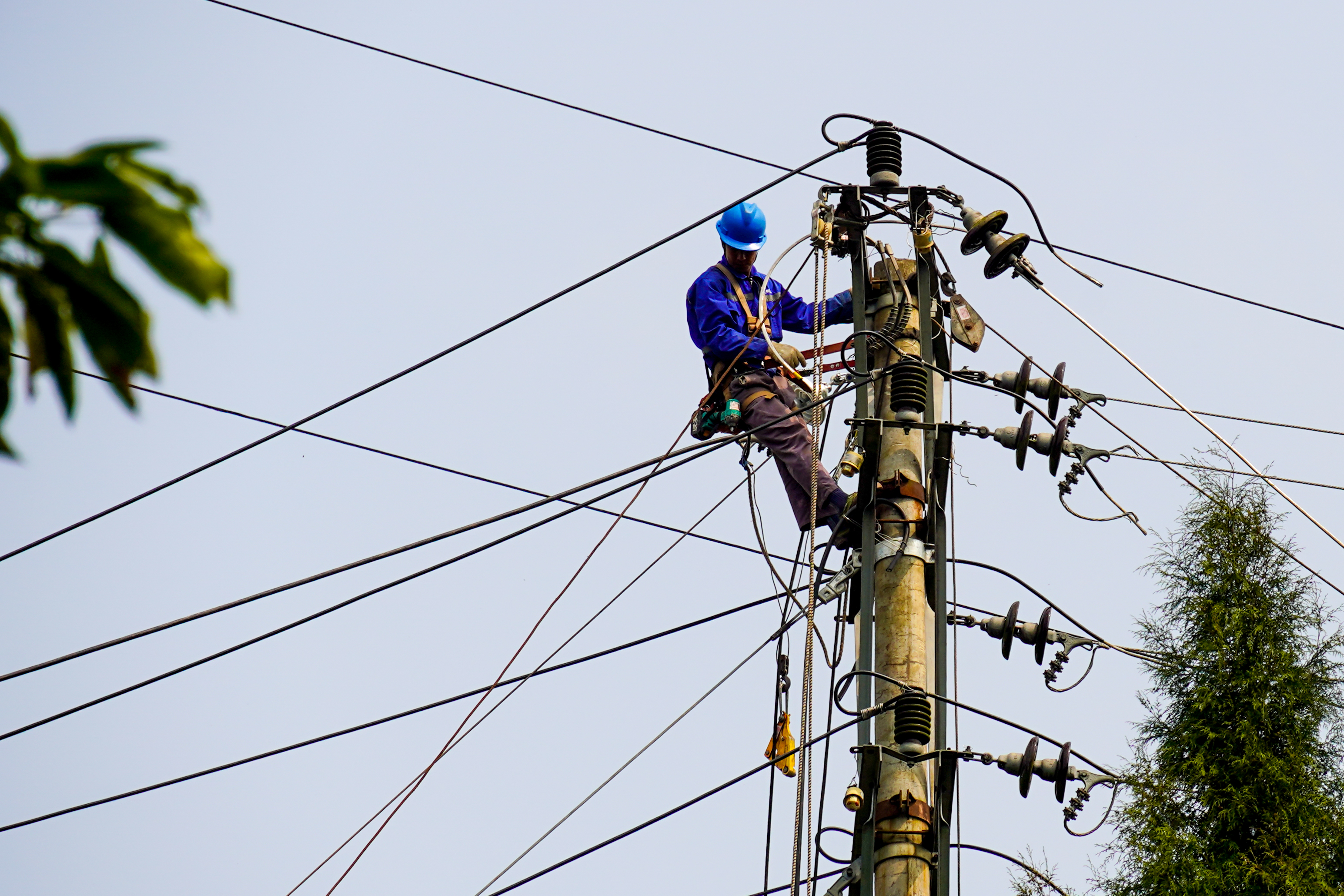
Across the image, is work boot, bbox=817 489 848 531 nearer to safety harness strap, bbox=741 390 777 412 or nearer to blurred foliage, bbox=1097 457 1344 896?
safety harness strap, bbox=741 390 777 412

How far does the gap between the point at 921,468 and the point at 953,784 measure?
1.13 m

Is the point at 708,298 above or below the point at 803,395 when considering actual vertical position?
above

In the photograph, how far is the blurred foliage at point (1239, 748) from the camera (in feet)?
30.5

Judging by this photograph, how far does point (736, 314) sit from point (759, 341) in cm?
22

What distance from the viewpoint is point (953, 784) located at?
5.50 metres

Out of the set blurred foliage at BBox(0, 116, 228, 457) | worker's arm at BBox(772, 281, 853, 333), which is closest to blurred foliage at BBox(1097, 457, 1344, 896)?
worker's arm at BBox(772, 281, 853, 333)

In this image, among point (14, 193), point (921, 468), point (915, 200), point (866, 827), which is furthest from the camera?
point (915, 200)

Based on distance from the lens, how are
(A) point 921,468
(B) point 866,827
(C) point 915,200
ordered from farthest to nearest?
(C) point 915,200 < (A) point 921,468 < (B) point 866,827

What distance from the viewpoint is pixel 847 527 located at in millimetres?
6094

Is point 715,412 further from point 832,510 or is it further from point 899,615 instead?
point 899,615

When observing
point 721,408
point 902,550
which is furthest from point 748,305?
point 902,550

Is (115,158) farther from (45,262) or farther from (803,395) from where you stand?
(803,395)

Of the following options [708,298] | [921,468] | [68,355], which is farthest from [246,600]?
[68,355]

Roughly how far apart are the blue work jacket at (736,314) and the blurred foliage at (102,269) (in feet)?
16.6
